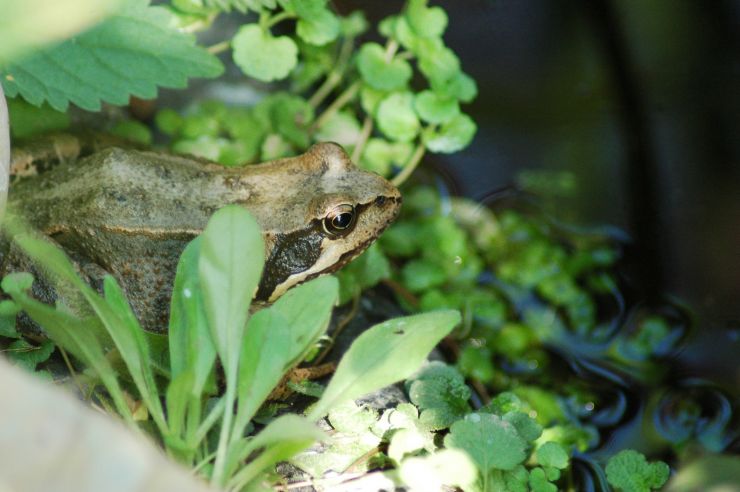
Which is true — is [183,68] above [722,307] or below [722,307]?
above

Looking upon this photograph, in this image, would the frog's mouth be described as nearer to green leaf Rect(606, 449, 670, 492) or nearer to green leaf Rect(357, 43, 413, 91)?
green leaf Rect(357, 43, 413, 91)

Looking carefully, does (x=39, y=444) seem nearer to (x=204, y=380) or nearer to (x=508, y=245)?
(x=204, y=380)

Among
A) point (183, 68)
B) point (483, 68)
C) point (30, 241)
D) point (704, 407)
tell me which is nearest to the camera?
point (30, 241)

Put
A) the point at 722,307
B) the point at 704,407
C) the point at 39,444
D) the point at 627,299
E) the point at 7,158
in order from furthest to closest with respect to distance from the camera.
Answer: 1. the point at 627,299
2. the point at 722,307
3. the point at 704,407
4. the point at 7,158
5. the point at 39,444

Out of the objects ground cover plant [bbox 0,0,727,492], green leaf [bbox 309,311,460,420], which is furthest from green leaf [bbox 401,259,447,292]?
green leaf [bbox 309,311,460,420]

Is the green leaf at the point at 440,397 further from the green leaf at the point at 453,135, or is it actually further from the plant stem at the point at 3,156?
the plant stem at the point at 3,156

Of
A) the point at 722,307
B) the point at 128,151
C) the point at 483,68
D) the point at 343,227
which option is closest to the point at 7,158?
the point at 128,151

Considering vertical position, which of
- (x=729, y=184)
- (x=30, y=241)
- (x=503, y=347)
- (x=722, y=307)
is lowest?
(x=503, y=347)

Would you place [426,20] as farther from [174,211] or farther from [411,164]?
[174,211]
